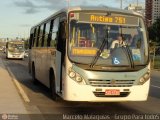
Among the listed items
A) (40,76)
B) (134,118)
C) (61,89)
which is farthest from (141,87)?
(40,76)

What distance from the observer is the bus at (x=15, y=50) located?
5817cm

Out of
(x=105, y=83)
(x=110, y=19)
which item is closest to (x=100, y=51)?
(x=105, y=83)

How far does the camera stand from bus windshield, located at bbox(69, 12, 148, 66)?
11.7m

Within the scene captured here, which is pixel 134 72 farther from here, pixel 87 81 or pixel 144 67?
pixel 87 81

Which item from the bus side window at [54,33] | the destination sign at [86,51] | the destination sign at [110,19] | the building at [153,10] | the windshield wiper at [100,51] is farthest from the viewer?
the building at [153,10]

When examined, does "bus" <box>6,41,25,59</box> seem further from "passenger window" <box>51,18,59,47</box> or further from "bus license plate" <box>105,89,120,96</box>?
"bus license plate" <box>105,89,120,96</box>

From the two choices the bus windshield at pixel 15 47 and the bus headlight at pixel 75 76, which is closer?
the bus headlight at pixel 75 76

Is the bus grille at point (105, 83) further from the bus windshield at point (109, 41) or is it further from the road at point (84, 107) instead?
the road at point (84, 107)

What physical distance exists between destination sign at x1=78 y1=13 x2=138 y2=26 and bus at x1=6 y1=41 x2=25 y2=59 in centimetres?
4638

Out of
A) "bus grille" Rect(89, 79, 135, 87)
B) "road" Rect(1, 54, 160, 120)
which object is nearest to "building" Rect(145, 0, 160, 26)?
"road" Rect(1, 54, 160, 120)

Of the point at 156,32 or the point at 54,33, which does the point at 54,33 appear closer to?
the point at 54,33

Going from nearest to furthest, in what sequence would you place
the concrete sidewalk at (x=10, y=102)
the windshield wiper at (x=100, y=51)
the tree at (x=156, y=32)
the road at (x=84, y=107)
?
the concrete sidewalk at (x=10, y=102) → the windshield wiper at (x=100, y=51) → the road at (x=84, y=107) → the tree at (x=156, y=32)

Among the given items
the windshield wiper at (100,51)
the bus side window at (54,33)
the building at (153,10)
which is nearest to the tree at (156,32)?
the building at (153,10)

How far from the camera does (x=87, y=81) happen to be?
1148 centimetres
